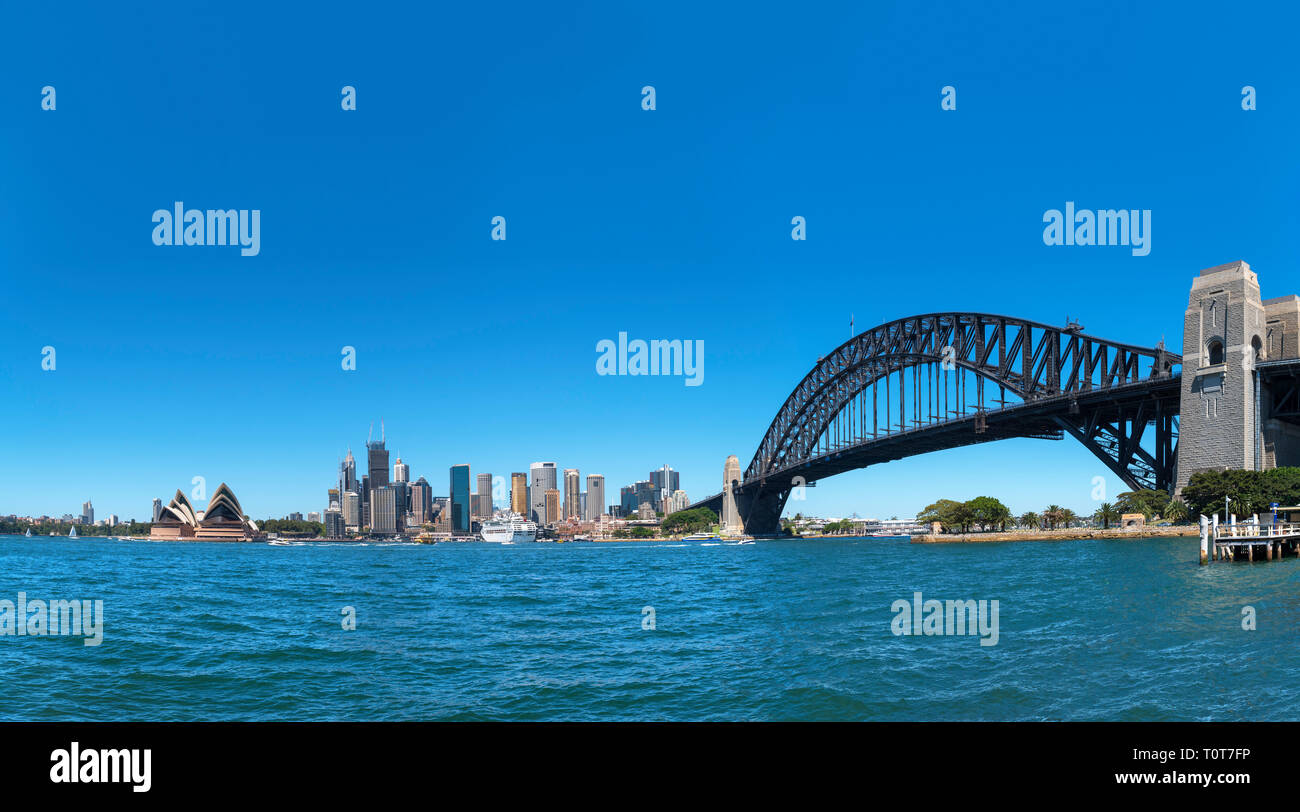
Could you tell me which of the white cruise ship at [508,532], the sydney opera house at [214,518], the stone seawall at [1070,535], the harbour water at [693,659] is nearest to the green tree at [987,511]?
the stone seawall at [1070,535]

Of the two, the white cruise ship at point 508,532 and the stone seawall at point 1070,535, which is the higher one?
the stone seawall at point 1070,535

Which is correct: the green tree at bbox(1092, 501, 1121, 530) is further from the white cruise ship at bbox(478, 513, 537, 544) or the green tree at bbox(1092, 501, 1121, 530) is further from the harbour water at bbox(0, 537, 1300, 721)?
the white cruise ship at bbox(478, 513, 537, 544)

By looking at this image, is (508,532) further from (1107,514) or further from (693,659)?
(693,659)

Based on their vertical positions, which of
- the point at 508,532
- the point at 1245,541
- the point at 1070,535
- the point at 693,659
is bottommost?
the point at 508,532

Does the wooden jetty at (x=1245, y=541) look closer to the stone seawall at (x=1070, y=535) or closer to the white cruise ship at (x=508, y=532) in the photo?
the stone seawall at (x=1070, y=535)

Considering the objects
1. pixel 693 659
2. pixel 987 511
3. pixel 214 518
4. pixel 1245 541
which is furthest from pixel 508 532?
pixel 693 659
